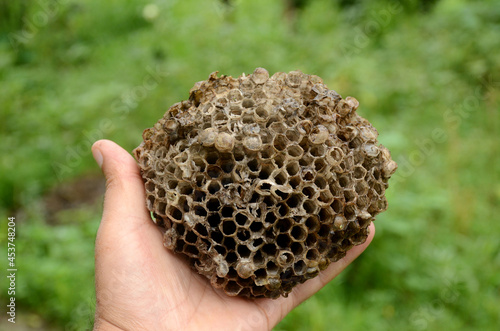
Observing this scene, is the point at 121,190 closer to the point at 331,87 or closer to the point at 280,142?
the point at 280,142

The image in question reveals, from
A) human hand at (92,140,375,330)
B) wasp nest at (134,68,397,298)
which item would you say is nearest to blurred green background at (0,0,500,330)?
human hand at (92,140,375,330)

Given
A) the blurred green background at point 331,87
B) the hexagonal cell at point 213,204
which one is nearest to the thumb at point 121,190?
the hexagonal cell at point 213,204

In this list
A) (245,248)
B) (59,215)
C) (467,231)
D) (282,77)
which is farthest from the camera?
(59,215)

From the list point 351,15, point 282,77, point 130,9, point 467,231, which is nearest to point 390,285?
point 467,231

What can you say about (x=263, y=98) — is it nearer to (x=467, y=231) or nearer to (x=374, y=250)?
(x=374, y=250)

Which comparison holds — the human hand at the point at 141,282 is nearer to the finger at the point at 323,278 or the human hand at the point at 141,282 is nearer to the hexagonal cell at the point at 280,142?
the finger at the point at 323,278

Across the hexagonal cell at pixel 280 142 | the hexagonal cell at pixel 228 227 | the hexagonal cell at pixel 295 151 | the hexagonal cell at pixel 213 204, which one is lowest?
the hexagonal cell at pixel 228 227

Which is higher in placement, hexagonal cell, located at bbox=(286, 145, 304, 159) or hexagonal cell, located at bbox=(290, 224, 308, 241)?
hexagonal cell, located at bbox=(286, 145, 304, 159)

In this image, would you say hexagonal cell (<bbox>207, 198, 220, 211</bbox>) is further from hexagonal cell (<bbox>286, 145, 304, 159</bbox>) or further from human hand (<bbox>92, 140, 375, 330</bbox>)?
hexagonal cell (<bbox>286, 145, 304, 159</bbox>)
